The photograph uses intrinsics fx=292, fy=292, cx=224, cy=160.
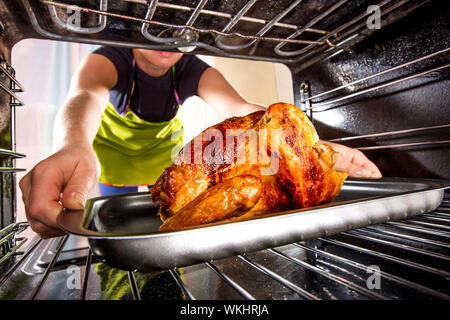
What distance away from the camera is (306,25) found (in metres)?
0.94

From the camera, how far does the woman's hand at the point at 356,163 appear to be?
0.96 meters

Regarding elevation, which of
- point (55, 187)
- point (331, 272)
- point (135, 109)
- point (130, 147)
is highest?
point (135, 109)

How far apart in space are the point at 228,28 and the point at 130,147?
1147 mm

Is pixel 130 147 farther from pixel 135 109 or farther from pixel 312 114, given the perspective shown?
pixel 312 114

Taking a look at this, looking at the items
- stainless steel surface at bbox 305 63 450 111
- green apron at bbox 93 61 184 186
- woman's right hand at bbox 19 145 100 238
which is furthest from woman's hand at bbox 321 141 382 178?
green apron at bbox 93 61 184 186

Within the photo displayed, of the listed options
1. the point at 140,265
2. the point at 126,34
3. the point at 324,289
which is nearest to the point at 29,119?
the point at 126,34

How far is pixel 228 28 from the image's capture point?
91cm

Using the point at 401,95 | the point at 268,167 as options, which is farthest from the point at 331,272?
the point at 401,95

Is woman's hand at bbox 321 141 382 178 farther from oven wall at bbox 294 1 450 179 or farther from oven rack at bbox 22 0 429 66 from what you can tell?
oven rack at bbox 22 0 429 66

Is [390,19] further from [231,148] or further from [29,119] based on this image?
[29,119]

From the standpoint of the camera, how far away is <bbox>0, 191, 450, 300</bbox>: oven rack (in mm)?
413

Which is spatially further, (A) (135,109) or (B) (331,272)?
(A) (135,109)

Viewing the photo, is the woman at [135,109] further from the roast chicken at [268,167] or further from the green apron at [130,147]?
the roast chicken at [268,167]

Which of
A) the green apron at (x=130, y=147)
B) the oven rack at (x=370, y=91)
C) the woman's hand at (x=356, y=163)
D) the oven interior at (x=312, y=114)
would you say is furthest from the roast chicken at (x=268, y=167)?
the green apron at (x=130, y=147)
